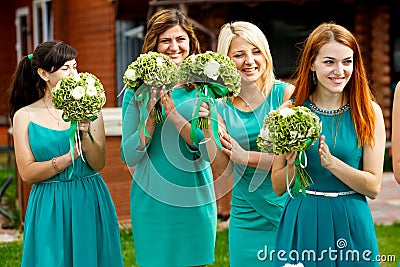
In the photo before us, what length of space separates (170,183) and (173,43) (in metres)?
0.84

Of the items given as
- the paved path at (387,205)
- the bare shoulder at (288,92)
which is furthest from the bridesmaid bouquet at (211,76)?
the paved path at (387,205)

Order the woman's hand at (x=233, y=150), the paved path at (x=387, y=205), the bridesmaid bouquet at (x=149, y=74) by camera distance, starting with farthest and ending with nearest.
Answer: the paved path at (x=387, y=205), the woman's hand at (x=233, y=150), the bridesmaid bouquet at (x=149, y=74)

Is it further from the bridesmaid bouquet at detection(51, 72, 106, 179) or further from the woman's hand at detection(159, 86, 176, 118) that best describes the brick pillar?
the bridesmaid bouquet at detection(51, 72, 106, 179)

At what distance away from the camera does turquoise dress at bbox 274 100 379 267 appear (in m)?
3.36

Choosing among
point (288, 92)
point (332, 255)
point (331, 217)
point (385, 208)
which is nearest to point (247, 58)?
point (288, 92)

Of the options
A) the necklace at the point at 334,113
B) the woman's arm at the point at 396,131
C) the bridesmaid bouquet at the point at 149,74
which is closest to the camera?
the woman's arm at the point at 396,131

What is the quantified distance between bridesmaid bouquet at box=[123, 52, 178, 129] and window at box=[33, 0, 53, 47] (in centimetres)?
1299

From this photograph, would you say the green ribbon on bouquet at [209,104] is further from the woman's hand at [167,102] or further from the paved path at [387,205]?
the paved path at [387,205]

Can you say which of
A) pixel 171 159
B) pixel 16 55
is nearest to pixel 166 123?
pixel 171 159

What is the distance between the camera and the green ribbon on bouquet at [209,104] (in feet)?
12.0

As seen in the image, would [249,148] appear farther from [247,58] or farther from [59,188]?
[59,188]

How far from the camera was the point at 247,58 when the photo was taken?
3.85 meters

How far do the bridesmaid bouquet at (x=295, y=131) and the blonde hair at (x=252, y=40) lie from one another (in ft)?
2.15

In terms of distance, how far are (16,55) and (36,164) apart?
17.5 metres
